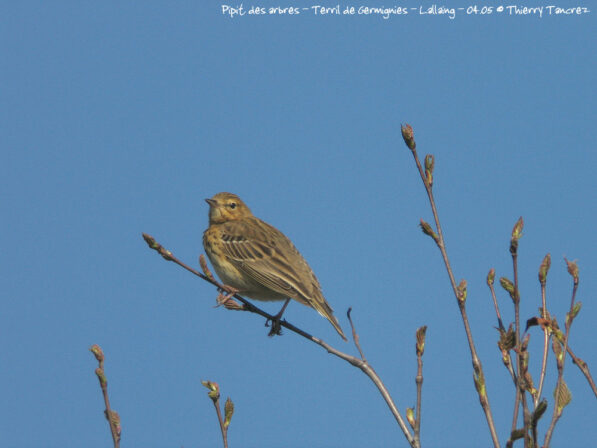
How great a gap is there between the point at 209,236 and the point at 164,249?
3822 millimetres

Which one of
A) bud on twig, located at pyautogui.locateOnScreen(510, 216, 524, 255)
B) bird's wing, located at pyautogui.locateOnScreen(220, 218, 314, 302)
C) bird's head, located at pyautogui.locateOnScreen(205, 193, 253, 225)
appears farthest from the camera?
bird's head, located at pyautogui.locateOnScreen(205, 193, 253, 225)

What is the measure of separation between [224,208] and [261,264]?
85.8 inches

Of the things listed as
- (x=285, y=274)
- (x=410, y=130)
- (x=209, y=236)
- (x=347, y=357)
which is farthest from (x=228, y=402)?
(x=209, y=236)

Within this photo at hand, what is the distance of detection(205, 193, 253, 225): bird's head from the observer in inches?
408

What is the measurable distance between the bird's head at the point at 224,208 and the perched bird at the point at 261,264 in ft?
0.42

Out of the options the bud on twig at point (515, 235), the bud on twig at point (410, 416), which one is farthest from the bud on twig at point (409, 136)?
the bud on twig at point (410, 416)

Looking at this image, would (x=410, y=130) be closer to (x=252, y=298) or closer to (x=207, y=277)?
(x=207, y=277)

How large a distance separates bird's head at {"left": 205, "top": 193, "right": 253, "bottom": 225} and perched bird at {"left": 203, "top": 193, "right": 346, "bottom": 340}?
0.13 m

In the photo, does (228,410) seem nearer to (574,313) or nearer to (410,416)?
(410,416)

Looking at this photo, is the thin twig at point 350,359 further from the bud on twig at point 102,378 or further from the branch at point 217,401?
the bud on twig at point 102,378

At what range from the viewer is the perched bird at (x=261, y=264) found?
7.88 m

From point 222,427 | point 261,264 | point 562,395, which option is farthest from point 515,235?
point 261,264

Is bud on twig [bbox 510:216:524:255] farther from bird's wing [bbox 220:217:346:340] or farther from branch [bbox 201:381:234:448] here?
bird's wing [bbox 220:217:346:340]

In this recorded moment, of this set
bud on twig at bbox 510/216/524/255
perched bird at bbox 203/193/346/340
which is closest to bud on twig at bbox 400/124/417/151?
bud on twig at bbox 510/216/524/255
